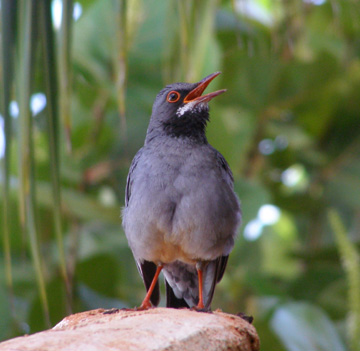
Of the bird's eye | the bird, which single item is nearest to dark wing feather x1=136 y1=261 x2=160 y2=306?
the bird

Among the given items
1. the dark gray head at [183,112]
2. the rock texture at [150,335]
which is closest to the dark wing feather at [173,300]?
the dark gray head at [183,112]

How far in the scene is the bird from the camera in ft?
14.7

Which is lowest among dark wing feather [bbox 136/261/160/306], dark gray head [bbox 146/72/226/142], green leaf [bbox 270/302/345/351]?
green leaf [bbox 270/302/345/351]

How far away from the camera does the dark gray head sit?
4.98 metres

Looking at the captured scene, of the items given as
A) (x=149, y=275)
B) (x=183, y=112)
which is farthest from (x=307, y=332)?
(x=183, y=112)

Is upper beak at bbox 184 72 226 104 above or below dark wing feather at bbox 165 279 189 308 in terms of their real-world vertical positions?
above

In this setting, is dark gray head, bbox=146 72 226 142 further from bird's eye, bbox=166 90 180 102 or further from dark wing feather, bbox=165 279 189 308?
dark wing feather, bbox=165 279 189 308

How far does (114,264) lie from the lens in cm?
742

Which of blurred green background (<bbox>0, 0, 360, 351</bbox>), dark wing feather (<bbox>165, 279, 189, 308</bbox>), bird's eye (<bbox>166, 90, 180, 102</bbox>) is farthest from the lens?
blurred green background (<bbox>0, 0, 360, 351</bbox>)

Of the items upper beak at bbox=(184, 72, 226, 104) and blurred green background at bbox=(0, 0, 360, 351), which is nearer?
upper beak at bbox=(184, 72, 226, 104)

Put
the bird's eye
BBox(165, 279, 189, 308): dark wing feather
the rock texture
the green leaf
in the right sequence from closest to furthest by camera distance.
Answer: the rock texture, the bird's eye, BBox(165, 279, 189, 308): dark wing feather, the green leaf

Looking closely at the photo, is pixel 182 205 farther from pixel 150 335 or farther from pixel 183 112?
pixel 150 335

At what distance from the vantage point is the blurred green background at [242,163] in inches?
266

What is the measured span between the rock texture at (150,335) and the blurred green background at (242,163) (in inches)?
106
